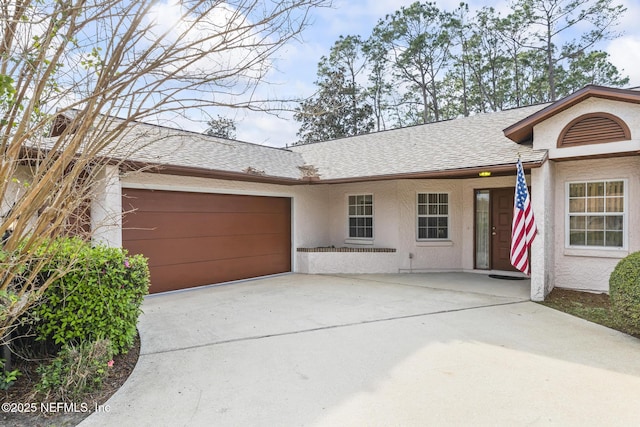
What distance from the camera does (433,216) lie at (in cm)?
1077

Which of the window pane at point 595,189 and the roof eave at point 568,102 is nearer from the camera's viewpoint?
the roof eave at point 568,102

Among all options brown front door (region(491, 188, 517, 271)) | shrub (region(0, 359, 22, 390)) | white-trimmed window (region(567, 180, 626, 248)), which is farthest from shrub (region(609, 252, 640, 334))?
shrub (region(0, 359, 22, 390))

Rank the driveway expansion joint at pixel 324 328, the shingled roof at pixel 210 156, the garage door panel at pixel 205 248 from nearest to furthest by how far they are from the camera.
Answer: the driveway expansion joint at pixel 324 328 < the shingled roof at pixel 210 156 < the garage door panel at pixel 205 248

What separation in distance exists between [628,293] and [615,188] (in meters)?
3.67

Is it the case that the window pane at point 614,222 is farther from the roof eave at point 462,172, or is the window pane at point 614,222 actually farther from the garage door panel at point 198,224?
the garage door panel at point 198,224

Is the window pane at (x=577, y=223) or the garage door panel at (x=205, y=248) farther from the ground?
the window pane at (x=577, y=223)

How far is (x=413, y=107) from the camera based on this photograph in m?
28.4

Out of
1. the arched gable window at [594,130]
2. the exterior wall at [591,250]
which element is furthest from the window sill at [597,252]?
the arched gable window at [594,130]

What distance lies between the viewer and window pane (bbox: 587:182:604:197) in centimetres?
770

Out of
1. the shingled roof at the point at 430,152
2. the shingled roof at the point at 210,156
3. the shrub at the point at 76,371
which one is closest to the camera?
the shrub at the point at 76,371

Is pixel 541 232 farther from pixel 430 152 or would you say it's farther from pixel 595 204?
pixel 430 152

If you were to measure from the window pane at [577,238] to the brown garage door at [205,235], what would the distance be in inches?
279

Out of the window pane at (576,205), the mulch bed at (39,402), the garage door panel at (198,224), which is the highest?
the window pane at (576,205)

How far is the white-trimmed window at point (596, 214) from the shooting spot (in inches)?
296
